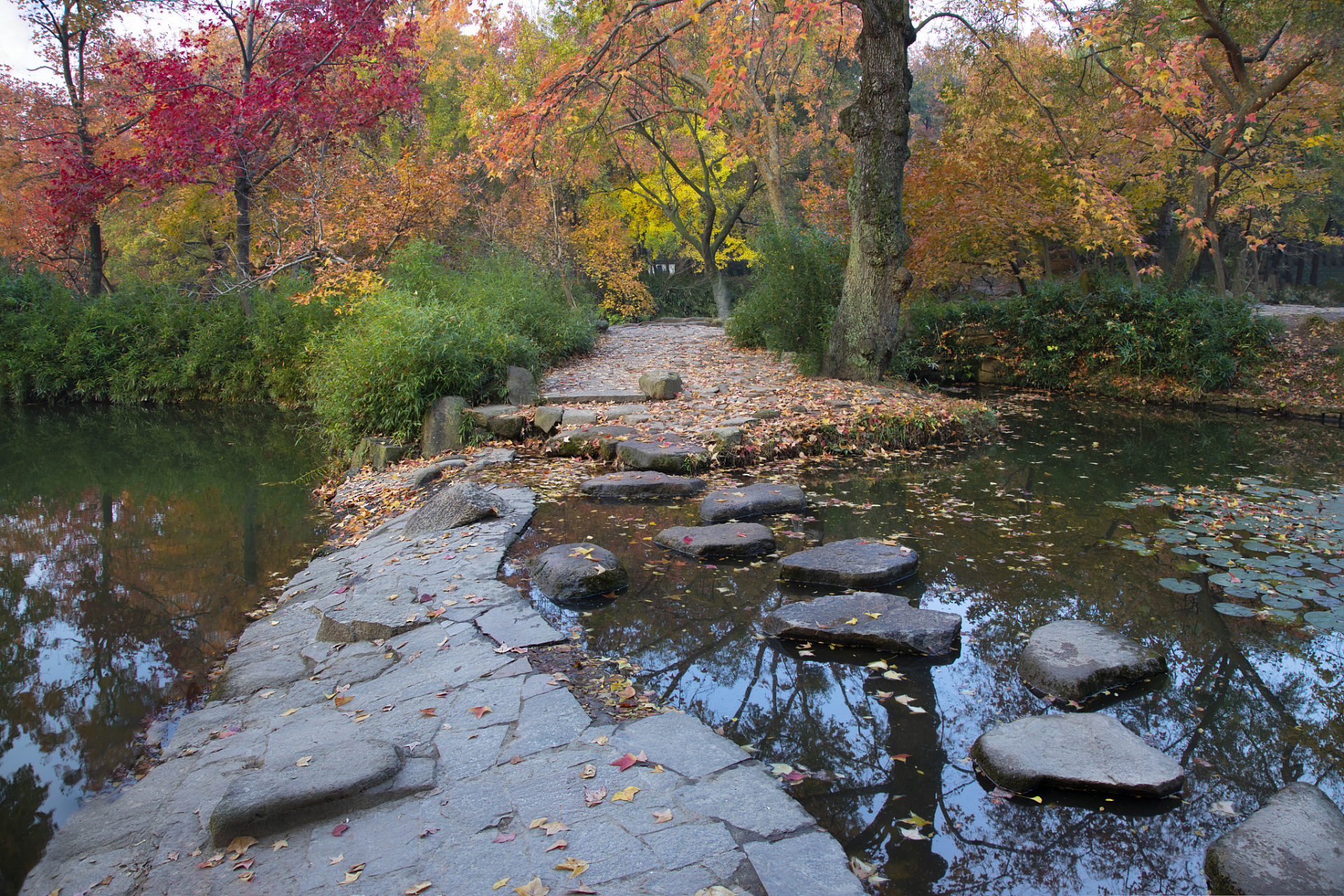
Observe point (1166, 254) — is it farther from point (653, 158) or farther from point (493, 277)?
point (493, 277)

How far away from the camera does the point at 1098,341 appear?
39.8 feet

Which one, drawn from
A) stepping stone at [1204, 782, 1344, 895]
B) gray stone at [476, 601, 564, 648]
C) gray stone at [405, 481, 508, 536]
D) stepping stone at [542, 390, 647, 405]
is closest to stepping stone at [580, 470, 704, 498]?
gray stone at [405, 481, 508, 536]

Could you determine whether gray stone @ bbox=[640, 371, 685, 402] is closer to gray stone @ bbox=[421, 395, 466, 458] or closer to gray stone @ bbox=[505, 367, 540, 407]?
gray stone @ bbox=[505, 367, 540, 407]

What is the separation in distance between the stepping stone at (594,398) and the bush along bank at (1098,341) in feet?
17.8

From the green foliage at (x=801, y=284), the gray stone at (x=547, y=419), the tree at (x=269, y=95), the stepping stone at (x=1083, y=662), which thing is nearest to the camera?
the stepping stone at (x=1083, y=662)

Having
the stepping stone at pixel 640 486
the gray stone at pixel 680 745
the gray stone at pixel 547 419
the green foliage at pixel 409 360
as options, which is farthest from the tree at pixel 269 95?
the gray stone at pixel 680 745

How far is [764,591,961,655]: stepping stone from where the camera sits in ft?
12.2

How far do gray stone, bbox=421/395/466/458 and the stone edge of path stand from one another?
461 cm

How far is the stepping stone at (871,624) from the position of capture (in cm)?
371

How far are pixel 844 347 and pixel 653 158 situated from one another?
40.5ft

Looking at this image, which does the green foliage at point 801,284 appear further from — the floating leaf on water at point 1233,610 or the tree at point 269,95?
the tree at point 269,95

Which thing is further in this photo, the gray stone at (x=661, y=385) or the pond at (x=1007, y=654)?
the gray stone at (x=661, y=385)

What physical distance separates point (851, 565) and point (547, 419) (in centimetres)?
450

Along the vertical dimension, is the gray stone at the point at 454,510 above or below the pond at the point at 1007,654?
above
